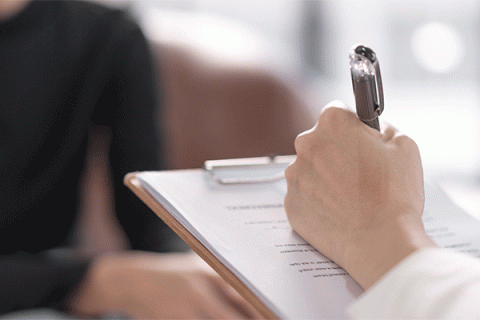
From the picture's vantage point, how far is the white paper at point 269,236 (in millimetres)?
265

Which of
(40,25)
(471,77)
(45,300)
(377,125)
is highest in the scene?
(40,25)

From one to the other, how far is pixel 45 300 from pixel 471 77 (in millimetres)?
3751

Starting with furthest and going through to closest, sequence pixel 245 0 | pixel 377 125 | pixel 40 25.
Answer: pixel 245 0 < pixel 40 25 < pixel 377 125

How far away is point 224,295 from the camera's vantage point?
1.52 feet

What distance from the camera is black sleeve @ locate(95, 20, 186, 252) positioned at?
0.78m

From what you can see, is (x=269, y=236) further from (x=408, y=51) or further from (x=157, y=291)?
(x=408, y=51)

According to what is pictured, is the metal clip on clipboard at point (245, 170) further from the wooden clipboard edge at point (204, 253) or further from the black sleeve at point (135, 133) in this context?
the black sleeve at point (135, 133)

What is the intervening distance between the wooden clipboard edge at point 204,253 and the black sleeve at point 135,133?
1.36ft

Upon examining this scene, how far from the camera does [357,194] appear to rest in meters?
0.31

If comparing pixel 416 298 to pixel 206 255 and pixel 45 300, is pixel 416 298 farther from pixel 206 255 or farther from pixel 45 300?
pixel 45 300

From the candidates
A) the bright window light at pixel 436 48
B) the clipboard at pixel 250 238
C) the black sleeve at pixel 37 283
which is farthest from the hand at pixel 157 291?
the bright window light at pixel 436 48

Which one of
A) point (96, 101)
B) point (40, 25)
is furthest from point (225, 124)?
point (40, 25)

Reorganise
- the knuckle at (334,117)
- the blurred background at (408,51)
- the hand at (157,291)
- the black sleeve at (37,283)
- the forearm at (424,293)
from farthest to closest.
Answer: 1. the blurred background at (408,51)
2. the black sleeve at (37,283)
3. the hand at (157,291)
4. the knuckle at (334,117)
5. the forearm at (424,293)

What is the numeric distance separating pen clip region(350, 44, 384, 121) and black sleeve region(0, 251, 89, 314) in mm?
482
